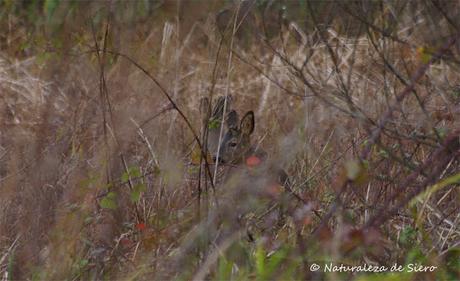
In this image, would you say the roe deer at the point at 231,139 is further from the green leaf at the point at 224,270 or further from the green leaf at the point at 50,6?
the green leaf at the point at 50,6

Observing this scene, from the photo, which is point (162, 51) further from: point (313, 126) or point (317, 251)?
point (317, 251)

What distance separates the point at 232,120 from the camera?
4551 mm

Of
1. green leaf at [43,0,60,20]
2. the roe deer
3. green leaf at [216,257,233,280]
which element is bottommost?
green leaf at [216,257,233,280]

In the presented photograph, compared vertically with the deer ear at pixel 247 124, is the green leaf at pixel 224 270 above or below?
below

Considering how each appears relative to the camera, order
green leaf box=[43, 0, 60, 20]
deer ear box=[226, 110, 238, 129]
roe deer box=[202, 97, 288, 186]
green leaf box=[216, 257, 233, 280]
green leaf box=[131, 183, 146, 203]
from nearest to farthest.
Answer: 1. green leaf box=[216, 257, 233, 280]
2. green leaf box=[131, 183, 146, 203]
3. roe deer box=[202, 97, 288, 186]
4. deer ear box=[226, 110, 238, 129]
5. green leaf box=[43, 0, 60, 20]

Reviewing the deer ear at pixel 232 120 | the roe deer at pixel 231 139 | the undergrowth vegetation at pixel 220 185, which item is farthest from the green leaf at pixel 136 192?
the deer ear at pixel 232 120

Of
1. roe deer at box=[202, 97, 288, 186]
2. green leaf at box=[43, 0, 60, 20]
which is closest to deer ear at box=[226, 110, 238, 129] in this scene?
roe deer at box=[202, 97, 288, 186]

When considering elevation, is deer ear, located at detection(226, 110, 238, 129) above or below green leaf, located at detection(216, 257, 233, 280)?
above

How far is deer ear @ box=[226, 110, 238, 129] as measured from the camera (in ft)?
14.7

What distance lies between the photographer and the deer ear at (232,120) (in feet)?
14.7

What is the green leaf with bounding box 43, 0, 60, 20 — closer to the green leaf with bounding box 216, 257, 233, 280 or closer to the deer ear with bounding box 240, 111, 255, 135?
the deer ear with bounding box 240, 111, 255, 135

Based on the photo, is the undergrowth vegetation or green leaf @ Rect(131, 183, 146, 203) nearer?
the undergrowth vegetation

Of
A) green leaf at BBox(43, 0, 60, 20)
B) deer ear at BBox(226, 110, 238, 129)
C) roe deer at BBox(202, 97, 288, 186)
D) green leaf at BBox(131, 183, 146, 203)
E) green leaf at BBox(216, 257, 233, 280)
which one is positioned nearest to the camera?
green leaf at BBox(216, 257, 233, 280)

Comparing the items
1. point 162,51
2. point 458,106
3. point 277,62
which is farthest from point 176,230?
point 277,62
